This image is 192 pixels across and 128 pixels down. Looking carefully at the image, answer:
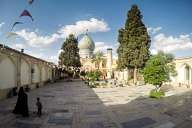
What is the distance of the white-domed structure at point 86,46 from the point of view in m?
75.4

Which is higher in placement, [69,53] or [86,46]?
[86,46]

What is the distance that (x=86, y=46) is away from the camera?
75438 mm

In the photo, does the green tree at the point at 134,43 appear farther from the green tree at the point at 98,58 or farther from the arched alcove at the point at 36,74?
the green tree at the point at 98,58

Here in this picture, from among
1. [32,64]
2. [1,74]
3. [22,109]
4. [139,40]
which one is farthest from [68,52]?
[22,109]

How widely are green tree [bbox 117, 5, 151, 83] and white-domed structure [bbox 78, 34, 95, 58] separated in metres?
38.9

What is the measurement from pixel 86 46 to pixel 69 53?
26969 millimetres

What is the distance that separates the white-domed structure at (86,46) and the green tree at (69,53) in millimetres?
25513

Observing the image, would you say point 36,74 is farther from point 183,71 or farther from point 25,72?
point 183,71

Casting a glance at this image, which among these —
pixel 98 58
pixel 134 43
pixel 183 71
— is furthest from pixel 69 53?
pixel 183 71

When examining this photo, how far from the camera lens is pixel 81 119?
10.9 metres

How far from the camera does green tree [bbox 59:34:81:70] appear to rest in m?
48.3

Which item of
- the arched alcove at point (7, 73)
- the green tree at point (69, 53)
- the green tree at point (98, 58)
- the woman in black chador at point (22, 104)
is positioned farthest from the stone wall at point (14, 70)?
the green tree at point (98, 58)

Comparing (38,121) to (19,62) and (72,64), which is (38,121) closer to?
(19,62)

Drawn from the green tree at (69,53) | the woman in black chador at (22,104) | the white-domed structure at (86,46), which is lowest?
the woman in black chador at (22,104)
